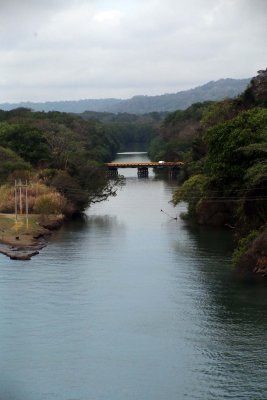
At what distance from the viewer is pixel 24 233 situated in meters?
62.5

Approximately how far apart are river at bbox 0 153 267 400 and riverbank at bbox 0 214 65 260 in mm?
1192

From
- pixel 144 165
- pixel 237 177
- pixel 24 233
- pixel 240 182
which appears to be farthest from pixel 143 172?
pixel 237 177

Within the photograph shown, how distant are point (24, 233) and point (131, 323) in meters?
27.1

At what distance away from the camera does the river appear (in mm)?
29672

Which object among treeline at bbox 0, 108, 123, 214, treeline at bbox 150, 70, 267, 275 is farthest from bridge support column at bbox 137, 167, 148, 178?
treeline at bbox 150, 70, 267, 275

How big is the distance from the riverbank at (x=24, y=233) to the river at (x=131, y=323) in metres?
1.19

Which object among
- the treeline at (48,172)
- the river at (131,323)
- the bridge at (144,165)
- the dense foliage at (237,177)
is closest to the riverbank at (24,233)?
the river at (131,323)

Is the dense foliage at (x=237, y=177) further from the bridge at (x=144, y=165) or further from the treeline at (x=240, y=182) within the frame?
the bridge at (x=144, y=165)

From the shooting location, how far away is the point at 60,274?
→ 157 feet

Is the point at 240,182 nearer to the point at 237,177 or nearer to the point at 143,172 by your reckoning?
the point at 237,177

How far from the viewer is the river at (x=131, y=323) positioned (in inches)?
1168

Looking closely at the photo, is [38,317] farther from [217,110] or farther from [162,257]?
[217,110]

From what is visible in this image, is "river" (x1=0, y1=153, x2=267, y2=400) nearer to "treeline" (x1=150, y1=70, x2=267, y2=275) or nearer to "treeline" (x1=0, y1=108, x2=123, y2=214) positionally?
"treeline" (x1=150, y1=70, x2=267, y2=275)

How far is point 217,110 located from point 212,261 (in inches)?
1527
